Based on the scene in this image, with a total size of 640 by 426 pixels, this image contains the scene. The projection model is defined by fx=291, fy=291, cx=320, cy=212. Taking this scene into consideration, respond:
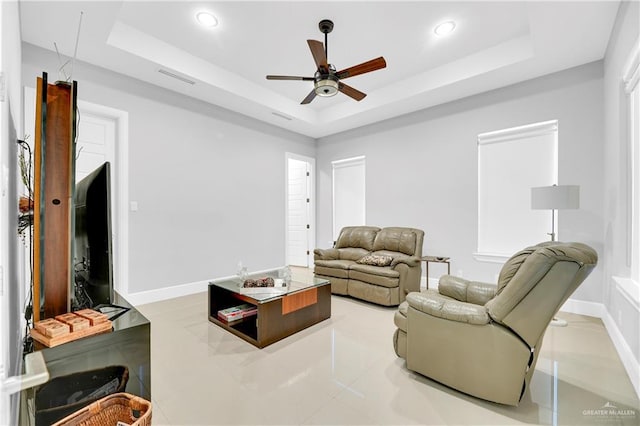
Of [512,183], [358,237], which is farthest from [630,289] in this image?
[358,237]

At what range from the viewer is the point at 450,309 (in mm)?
1868

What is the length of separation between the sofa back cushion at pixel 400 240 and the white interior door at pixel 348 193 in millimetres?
1154

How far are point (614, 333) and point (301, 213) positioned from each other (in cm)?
520

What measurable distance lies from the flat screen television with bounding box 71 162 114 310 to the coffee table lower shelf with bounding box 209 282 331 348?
1.18 m

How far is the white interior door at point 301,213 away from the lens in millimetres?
6488

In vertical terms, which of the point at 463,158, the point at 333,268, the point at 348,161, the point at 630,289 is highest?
the point at 348,161

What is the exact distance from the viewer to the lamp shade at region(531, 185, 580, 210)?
289 cm

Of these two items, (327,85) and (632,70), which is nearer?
(632,70)

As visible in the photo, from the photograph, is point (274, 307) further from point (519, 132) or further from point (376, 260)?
point (519, 132)

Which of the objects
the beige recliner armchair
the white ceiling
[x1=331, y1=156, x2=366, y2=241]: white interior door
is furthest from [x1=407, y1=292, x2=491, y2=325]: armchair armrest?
[x1=331, y1=156, x2=366, y2=241]: white interior door

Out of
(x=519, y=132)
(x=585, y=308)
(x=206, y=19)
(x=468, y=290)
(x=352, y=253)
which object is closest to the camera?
(x=468, y=290)

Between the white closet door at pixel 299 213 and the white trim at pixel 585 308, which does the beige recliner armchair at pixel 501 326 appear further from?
the white closet door at pixel 299 213

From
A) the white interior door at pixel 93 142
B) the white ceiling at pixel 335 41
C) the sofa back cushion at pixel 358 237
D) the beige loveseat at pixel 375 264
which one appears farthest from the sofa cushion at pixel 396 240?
the white interior door at pixel 93 142

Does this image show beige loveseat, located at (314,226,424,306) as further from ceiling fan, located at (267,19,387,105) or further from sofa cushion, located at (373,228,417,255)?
ceiling fan, located at (267,19,387,105)
